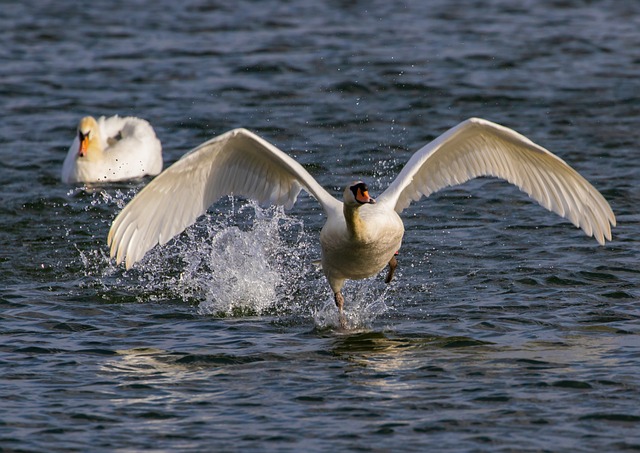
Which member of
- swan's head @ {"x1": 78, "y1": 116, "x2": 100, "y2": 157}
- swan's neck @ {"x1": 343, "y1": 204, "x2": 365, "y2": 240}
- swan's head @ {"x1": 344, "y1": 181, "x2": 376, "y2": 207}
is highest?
swan's head @ {"x1": 78, "y1": 116, "x2": 100, "y2": 157}

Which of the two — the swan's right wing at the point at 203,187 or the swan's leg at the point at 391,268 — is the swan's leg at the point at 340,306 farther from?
the swan's right wing at the point at 203,187

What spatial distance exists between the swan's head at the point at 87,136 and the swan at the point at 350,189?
18.7 feet

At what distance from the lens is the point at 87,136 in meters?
15.6

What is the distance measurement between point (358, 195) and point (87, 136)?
7.77 meters

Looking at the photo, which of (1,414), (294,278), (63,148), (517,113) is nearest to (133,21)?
(63,148)

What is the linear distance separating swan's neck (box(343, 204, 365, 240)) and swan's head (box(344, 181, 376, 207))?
130 millimetres

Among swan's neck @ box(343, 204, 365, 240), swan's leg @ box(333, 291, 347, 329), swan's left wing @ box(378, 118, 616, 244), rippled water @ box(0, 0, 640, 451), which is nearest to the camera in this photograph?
rippled water @ box(0, 0, 640, 451)

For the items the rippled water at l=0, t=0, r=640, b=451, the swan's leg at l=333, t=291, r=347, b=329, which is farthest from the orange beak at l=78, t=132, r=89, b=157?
the swan's leg at l=333, t=291, r=347, b=329

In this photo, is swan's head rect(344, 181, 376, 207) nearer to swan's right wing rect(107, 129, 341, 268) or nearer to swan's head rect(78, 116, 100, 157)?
swan's right wing rect(107, 129, 341, 268)

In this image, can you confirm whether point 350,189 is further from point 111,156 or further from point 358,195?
point 111,156

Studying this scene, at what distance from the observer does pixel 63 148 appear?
1692 cm

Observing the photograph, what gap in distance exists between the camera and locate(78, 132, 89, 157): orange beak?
49.6ft

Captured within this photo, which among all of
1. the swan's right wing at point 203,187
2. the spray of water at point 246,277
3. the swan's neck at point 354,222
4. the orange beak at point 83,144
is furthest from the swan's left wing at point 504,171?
the orange beak at point 83,144

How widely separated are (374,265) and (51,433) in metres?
2.88
